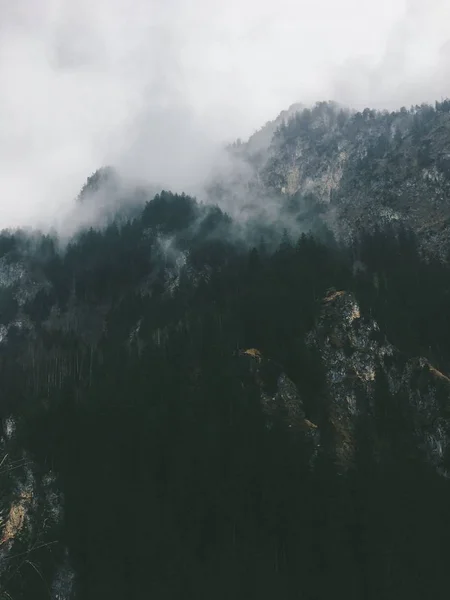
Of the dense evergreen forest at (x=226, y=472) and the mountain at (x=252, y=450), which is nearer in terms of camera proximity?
the dense evergreen forest at (x=226, y=472)

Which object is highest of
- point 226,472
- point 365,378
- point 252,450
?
point 365,378

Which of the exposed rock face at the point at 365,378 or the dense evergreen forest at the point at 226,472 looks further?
the exposed rock face at the point at 365,378

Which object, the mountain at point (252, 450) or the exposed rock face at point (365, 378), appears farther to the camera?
the exposed rock face at point (365, 378)

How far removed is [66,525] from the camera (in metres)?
123

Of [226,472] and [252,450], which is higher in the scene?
[252,450]

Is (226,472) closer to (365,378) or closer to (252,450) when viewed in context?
(252,450)

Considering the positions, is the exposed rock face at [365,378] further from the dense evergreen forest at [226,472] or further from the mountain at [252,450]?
the dense evergreen forest at [226,472]

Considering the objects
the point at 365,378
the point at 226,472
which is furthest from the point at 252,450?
the point at 365,378

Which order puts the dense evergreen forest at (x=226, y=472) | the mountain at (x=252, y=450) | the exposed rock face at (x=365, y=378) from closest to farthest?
the dense evergreen forest at (x=226, y=472)
the mountain at (x=252, y=450)
the exposed rock face at (x=365, y=378)

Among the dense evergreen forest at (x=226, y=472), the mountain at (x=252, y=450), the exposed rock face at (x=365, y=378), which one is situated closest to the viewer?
the dense evergreen forest at (x=226, y=472)

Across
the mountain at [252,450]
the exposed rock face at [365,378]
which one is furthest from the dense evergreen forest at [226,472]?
the exposed rock face at [365,378]

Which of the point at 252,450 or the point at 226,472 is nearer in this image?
the point at 226,472

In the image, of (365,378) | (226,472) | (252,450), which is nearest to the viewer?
(226,472)

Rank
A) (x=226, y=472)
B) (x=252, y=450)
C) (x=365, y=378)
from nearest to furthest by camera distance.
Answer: (x=226, y=472) → (x=252, y=450) → (x=365, y=378)
